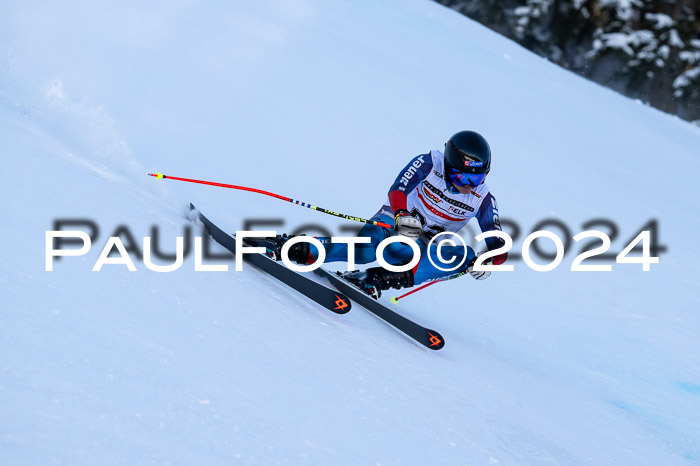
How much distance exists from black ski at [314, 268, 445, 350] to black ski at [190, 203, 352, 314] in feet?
1.34

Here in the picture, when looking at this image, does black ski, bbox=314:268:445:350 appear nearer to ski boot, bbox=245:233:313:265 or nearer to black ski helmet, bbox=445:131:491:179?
ski boot, bbox=245:233:313:265

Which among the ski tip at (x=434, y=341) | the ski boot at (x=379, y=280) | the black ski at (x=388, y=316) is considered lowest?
the ski tip at (x=434, y=341)

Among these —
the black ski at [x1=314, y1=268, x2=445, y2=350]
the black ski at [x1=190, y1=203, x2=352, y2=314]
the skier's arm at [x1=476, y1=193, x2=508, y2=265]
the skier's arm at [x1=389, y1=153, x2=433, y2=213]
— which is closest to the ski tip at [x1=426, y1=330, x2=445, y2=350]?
the black ski at [x1=314, y1=268, x2=445, y2=350]

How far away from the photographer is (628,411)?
14.3ft

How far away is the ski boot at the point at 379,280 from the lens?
4348 millimetres

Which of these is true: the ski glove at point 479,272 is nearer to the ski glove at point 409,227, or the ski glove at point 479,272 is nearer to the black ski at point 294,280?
the ski glove at point 409,227

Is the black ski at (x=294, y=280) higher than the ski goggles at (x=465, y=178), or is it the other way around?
the ski goggles at (x=465, y=178)

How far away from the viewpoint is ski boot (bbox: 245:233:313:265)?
4156mm

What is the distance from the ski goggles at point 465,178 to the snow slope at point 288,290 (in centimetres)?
97

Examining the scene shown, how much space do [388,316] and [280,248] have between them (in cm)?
73

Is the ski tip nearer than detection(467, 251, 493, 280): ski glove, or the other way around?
the ski tip

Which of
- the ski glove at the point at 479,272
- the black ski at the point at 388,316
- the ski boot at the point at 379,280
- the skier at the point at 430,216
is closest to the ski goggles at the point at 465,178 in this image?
the skier at the point at 430,216

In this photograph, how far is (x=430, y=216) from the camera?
4699 mm

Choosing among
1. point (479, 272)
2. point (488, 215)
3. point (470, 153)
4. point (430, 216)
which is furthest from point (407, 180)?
point (479, 272)
